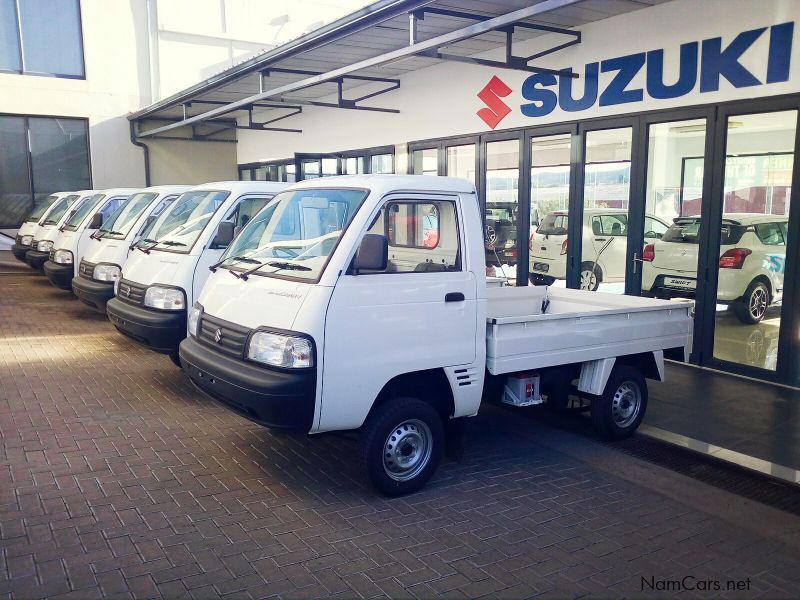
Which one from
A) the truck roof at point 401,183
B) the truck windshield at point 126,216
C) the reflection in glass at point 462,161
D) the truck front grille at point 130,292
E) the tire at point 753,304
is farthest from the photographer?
the reflection in glass at point 462,161

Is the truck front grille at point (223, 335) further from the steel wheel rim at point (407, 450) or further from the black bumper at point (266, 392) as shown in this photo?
the steel wheel rim at point (407, 450)

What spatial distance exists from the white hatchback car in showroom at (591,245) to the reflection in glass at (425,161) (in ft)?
8.92

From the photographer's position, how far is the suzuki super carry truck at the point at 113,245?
923cm

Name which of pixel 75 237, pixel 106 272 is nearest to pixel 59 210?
pixel 75 237

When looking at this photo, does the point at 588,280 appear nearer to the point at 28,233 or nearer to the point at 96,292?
the point at 96,292

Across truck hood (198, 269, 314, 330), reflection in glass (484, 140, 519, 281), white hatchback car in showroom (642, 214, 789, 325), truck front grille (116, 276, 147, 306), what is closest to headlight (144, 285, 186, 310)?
truck front grille (116, 276, 147, 306)

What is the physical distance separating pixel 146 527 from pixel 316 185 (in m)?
2.67

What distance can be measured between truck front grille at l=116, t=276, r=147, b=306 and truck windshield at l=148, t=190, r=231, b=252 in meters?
0.53

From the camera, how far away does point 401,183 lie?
4832 millimetres

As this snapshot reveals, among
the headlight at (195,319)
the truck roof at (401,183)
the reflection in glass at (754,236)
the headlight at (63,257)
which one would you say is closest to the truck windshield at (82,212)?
the headlight at (63,257)

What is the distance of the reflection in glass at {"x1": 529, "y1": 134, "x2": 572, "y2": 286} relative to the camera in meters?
9.73

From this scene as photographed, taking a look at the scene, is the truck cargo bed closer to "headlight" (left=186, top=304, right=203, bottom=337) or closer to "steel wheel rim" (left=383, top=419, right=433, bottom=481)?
"steel wheel rim" (left=383, top=419, right=433, bottom=481)

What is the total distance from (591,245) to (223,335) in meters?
6.02

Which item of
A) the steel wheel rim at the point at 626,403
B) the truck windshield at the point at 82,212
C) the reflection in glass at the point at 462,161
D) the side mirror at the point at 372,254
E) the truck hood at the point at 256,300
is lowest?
the steel wheel rim at the point at 626,403
